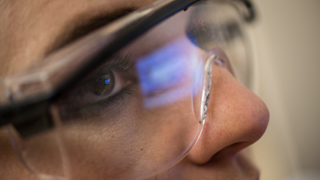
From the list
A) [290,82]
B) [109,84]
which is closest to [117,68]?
[109,84]

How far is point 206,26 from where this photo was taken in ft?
1.41

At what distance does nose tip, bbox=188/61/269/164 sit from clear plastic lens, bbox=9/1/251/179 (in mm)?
14

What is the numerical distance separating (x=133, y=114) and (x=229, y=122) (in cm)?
14

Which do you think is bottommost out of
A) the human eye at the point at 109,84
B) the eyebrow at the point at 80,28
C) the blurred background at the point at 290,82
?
the blurred background at the point at 290,82

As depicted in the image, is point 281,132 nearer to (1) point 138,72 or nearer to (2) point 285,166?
(2) point 285,166

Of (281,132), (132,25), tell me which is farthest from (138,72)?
(281,132)

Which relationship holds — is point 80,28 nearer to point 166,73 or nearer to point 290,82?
point 166,73

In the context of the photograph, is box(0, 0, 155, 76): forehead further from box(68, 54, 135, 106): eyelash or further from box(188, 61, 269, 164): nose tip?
box(188, 61, 269, 164): nose tip

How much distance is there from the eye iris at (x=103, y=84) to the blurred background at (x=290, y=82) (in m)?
0.36

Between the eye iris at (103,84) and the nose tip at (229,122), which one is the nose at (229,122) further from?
the eye iris at (103,84)

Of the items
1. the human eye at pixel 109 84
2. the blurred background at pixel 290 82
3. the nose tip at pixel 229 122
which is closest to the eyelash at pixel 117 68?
the human eye at pixel 109 84

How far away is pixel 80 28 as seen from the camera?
28 cm

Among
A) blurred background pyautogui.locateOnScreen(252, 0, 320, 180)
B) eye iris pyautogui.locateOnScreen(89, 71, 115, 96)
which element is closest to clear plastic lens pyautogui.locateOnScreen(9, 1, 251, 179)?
eye iris pyautogui.locateOnScreen(89, 71, 115, 96)

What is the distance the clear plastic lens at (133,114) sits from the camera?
278 millimetres
